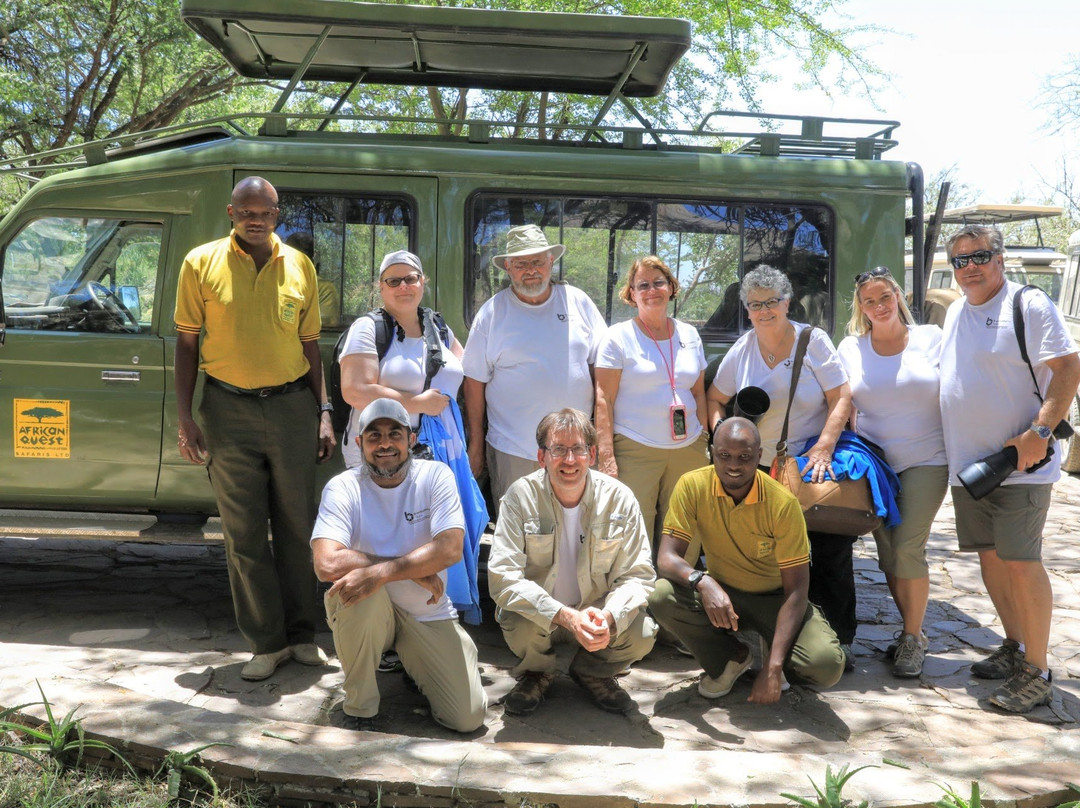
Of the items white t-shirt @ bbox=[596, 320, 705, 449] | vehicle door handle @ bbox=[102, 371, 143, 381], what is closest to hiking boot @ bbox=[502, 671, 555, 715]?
white t-shirt @ bbox=[596, 320, 705, 449]

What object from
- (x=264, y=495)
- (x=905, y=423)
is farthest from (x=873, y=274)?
(x=264, y=495)

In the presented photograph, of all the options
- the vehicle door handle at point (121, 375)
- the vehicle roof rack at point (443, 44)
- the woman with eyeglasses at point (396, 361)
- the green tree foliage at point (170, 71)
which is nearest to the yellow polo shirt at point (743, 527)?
the woman with eyeglasses at point (396, 361)

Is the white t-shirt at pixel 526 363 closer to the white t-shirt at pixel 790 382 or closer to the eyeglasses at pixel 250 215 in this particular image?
the white t-shirt at pixel 790 382

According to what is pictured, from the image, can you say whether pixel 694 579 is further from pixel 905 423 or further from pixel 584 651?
pixel 905 423

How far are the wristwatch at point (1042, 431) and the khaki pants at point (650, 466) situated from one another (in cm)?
144

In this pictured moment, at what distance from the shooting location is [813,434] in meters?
4.86

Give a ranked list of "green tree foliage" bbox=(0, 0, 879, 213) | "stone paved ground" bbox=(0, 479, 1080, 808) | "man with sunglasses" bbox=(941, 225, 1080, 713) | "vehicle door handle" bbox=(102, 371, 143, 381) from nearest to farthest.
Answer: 1. "stone paved ground" bbox=(0, 479, 1080, 808)
2. "man with sunglasses" bbox=(941, 225, 1080, 713)
3. "vehicle door handle" bbox=(102, 371, 143, 381)
4. "green tree foliage" bbox=(0, 0, 879, 213)

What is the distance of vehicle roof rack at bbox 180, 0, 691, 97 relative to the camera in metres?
4.92

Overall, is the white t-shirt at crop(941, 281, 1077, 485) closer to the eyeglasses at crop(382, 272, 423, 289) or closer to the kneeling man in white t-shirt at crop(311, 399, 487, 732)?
the kneeling man in white t-shirt at crop(311, 399, 487, 732)

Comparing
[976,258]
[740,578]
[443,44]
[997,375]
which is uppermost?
[443,44]

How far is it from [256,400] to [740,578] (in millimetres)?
2206

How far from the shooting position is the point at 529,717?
13.8 ft

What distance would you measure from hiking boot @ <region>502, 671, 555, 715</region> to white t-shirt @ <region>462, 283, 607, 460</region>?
1.00m

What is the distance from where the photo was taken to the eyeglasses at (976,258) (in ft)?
14.2
